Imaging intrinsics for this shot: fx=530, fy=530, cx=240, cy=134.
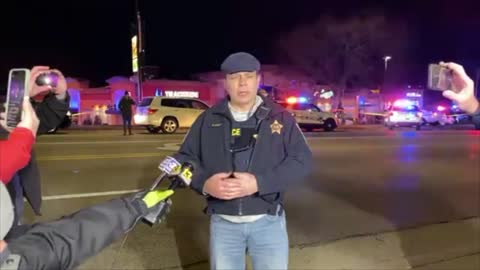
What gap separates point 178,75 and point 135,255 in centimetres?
3737

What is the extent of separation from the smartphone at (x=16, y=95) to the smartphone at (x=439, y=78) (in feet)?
6.25

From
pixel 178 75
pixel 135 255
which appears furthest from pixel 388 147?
pixel 178 75

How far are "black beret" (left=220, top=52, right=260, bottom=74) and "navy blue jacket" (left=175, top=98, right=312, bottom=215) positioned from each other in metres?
0.22

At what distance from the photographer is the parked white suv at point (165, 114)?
21.0 meters

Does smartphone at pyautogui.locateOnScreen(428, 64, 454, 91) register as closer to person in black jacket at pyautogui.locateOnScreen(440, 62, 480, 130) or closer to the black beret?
person in black jacket at pyautogui.locateOnScreen(440, 62, 480, 130)

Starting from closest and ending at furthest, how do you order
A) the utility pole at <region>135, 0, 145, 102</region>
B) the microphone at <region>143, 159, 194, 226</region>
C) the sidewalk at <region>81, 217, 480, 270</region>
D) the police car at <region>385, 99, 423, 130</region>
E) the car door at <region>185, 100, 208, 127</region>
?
the microphone at <region>143, 159, 194, 226</region>, the sidewalk at <region>81, 217, 480, 270</region>, the car door at <region>185, 100, 208, 127</region>, the utility pole at <region>135, 0, 145, 102</region>, the police car at <region>385, 99, 423, 130</region>

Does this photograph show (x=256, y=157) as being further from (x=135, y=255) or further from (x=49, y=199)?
(x=49, y=199)

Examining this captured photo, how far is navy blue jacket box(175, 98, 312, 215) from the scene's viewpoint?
9.72 ft

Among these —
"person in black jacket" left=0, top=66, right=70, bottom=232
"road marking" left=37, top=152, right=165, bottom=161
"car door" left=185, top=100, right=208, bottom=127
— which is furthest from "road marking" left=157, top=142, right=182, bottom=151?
"person in black jacket" left=0, top=66, right=70, bottom=232

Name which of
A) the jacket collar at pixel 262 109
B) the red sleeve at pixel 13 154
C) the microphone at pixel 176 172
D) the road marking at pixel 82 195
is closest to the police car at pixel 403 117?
the road marking at pixel 82 195

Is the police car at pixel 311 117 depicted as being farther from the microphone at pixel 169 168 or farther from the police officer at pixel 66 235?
the police officer at pixel 66 235

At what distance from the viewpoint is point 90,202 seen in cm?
742

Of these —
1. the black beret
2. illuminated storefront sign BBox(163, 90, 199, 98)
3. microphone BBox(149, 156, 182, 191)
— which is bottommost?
microphone BBox(149, 156, 182, 191)

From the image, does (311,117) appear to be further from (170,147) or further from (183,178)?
(183,178)
